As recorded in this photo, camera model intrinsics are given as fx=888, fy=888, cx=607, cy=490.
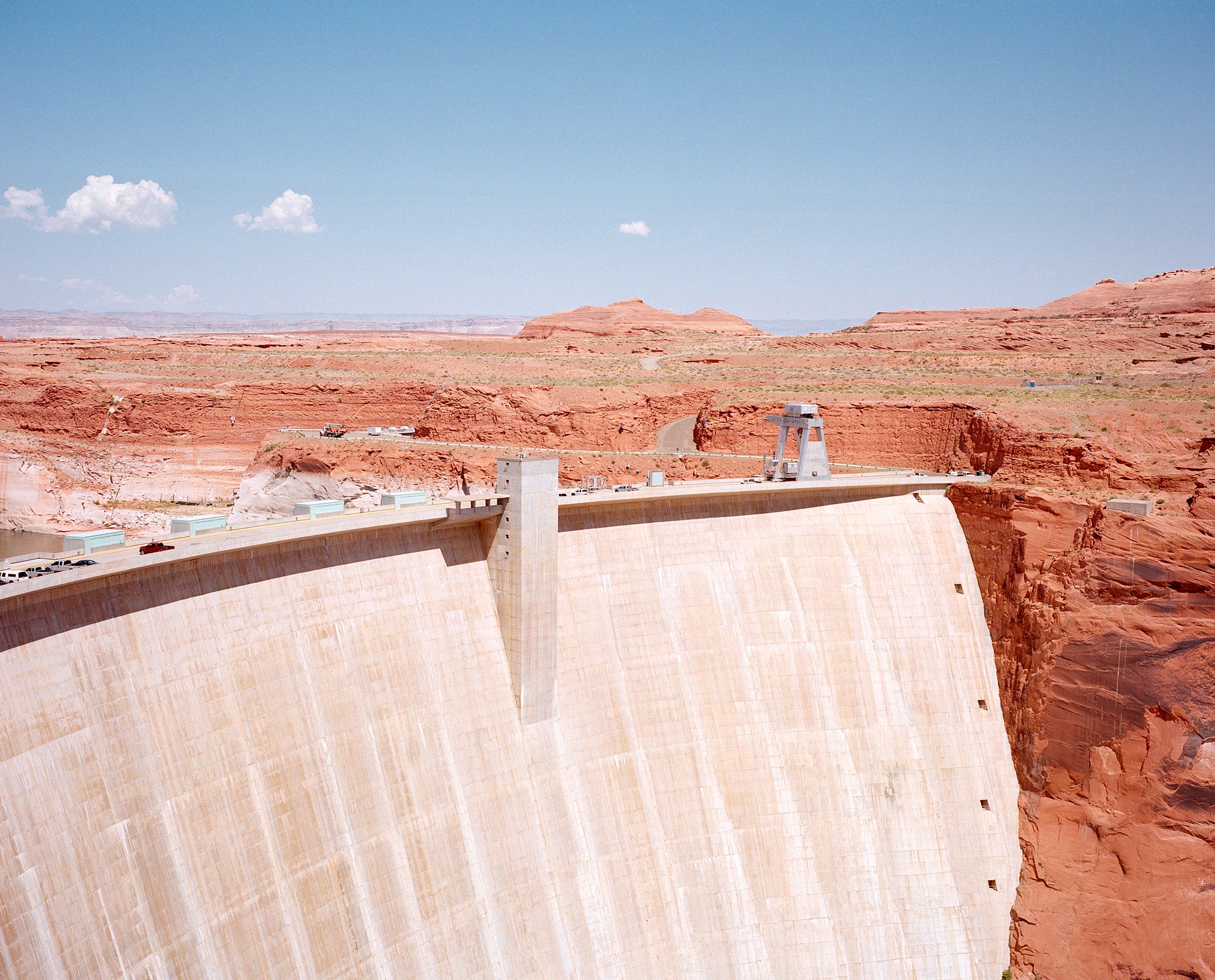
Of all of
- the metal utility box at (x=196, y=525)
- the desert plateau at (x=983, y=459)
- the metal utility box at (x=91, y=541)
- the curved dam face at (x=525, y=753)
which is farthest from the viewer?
the desert plateau at (x=983, y=459)

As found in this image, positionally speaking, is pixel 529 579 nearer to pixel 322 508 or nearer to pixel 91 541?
pixel 322 508

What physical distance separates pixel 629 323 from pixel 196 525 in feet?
336

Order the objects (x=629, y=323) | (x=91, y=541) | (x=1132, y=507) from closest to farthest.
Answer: (x=91, y=541), (x=1132, y=507), (x=629, y=323)

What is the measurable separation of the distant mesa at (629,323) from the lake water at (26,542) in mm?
68488

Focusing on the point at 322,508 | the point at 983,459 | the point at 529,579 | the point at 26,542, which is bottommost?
the point at 26,542

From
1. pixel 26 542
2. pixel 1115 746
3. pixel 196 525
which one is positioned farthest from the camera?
pixel 26 542

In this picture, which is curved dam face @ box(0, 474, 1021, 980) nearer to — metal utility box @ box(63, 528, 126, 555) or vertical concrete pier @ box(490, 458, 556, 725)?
vertical concrete pier @ box(490, 458, 556, 725)

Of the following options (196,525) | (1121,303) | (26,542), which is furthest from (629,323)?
(196,525)

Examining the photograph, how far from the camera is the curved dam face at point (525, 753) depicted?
16297mm

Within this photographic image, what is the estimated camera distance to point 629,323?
393ft

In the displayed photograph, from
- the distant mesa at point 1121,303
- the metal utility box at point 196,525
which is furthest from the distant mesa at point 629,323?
the metal utility box at point 196,525

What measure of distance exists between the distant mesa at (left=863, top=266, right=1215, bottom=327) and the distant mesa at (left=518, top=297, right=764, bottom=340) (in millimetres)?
19917

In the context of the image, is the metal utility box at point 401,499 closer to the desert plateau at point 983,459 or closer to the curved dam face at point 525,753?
the curved dam face at point 525,753

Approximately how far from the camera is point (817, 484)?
103 feet
